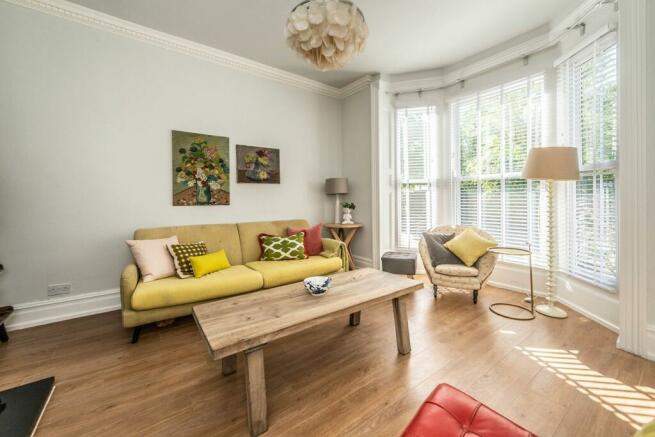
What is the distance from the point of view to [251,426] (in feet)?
4.39

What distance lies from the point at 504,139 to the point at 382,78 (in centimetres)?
190

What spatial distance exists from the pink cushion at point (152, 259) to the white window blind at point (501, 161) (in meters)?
3.66

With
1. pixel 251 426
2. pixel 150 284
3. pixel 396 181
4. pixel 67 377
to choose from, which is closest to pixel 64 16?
pixel 150 284

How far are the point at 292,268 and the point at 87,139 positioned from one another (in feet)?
8.03

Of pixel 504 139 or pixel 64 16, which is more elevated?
pixel 64 16

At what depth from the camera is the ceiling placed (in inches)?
103

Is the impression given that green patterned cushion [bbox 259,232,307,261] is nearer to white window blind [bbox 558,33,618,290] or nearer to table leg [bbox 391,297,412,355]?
table leg [bbox 391,297,412,355]

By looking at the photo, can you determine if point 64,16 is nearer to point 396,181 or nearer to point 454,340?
point 396,181

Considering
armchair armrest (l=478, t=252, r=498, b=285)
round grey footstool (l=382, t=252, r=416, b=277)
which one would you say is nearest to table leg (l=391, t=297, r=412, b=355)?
armchair armrest (l=478, t=252, r=498, b=285)

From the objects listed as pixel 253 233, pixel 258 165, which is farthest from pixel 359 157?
pixel 253 233

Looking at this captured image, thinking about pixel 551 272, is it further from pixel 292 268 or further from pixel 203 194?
pixel 203 194

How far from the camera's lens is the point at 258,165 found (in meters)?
3.76

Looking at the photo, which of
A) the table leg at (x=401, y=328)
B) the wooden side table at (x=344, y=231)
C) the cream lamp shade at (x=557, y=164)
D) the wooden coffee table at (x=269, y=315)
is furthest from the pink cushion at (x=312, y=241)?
the cream lamp shade at (x=557, y=164)

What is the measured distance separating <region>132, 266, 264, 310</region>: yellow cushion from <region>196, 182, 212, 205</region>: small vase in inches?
40.3
